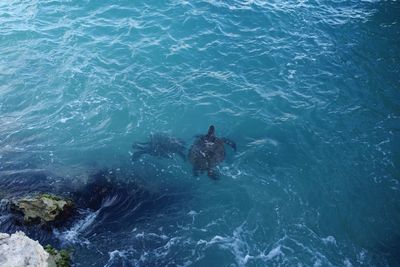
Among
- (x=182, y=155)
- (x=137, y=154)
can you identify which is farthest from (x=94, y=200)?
(x=182, y=155)

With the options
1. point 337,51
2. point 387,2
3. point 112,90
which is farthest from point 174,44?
point 387,2

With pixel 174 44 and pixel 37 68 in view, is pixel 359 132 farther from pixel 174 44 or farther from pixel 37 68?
pixel 37 68

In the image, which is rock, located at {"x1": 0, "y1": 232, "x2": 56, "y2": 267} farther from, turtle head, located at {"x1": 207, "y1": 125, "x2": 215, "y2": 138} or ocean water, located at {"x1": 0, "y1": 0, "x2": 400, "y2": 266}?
turtle head, located at {"x1": 207, "y1": 125, "x2": 215, "y2": 138}

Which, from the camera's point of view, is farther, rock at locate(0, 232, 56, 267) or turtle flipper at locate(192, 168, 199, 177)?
turtle flipper at locate(192, 168, 199, 177)

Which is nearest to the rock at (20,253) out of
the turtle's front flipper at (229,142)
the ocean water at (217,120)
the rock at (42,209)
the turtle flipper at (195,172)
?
the ocean water at (217,120)

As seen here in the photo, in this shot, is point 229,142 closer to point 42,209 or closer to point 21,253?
point 42,209

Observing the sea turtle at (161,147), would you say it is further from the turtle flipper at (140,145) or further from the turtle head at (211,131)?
the turtle head at (211,131)

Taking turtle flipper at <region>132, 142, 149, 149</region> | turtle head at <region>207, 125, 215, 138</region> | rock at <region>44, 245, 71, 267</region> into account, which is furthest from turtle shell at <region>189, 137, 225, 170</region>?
rock at <region>44, 245, 71, 267</region>
